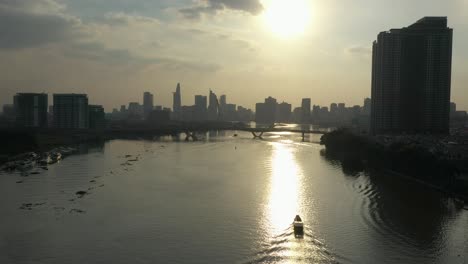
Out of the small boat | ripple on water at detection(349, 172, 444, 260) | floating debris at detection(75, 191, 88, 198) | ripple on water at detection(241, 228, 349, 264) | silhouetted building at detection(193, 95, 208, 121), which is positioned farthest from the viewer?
silhouetted building at detection(193, 95, 208, 121)

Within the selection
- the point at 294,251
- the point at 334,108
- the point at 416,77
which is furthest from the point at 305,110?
the point at 294,251

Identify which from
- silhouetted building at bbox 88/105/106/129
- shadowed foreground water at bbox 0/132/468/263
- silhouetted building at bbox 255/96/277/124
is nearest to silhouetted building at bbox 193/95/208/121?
silhouetted building at bbox 255/96/277/124

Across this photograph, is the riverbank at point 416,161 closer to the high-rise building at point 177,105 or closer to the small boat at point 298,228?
the small boat at point 298,228

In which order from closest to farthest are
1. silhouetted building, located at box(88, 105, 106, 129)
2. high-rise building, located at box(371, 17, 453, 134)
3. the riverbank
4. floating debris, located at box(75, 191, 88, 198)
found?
floating debris, located at box(75, 191, 88, 198)
the riverbank
high-rise building, located at box(371, 17, 453, 134)
silhouetted building, located at box(88, 105, 106, 129)

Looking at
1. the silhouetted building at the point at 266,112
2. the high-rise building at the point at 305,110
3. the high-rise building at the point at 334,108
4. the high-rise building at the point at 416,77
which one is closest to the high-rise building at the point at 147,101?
the silhouetted building at the point at 266,112

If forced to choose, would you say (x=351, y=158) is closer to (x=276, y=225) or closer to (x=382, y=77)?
(x=382, y=77)

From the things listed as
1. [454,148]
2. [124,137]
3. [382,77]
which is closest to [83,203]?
[454,148]

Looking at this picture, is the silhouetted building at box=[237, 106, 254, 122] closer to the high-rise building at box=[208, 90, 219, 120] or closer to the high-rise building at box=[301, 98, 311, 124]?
the high-rise building at box=[208, 90, 219, 120]
